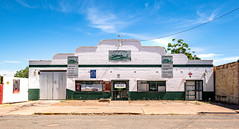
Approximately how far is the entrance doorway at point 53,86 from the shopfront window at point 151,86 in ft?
26.7

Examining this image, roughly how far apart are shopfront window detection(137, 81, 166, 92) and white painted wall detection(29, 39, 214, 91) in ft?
1.36

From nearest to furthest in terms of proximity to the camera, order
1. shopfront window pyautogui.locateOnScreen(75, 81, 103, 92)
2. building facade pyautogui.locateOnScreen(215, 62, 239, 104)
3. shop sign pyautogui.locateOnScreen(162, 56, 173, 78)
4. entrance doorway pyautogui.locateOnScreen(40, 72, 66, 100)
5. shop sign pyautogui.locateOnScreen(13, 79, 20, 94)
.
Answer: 1. building facade pyautogui.locateOnScreen(215, 62, 239, 104)
2. shop sign pyautogui.locateOnScreen(13, 79, 20, 94)
3. shop sign pyautogui.locateOnScreen(162, 56, 173, 78)
4. shopfront window pyautogui.locateOnScreen(75, 81, 103, 92)
5. entrance doorway pyautogui.locateOnScreen(40, 72, 66, 100)

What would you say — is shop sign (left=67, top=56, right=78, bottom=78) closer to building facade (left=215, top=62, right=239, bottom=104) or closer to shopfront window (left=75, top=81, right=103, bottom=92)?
shopfront window (left=75, top=81, right=103, bottom=92)

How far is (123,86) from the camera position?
76.4 ft

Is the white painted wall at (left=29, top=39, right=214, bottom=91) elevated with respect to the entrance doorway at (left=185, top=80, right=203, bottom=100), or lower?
elevated

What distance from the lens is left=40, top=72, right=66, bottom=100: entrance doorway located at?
23.6m

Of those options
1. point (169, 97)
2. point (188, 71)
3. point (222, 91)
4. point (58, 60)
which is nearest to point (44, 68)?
point (58, 60)

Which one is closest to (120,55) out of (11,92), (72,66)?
(72,66)

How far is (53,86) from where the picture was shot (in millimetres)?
23703

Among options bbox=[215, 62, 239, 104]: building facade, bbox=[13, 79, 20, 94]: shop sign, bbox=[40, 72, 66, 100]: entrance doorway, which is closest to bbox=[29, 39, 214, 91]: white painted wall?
bbox=[40, 72, 66, 100]: entrance doorway

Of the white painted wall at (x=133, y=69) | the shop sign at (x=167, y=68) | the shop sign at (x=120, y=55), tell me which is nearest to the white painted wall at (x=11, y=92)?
the white painted wall at (x=133, y=69)

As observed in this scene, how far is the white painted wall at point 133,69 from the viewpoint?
76.0ft

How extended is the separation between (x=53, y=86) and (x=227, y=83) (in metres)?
17.4

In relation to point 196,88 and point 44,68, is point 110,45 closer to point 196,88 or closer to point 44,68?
point 44,68
